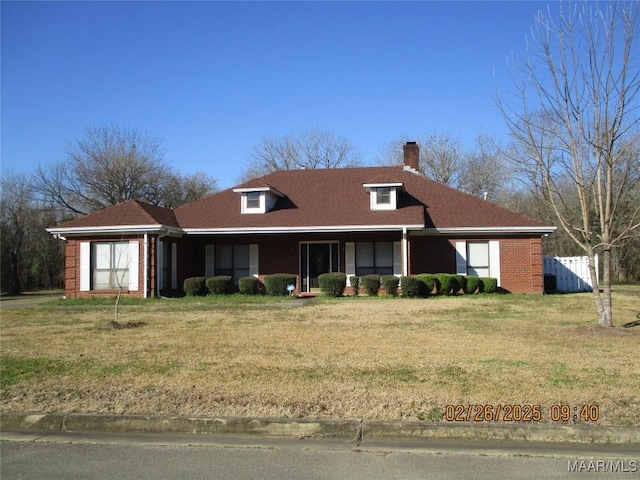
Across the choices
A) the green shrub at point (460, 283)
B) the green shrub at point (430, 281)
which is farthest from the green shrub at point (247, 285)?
the green shrub at point (460, 283)

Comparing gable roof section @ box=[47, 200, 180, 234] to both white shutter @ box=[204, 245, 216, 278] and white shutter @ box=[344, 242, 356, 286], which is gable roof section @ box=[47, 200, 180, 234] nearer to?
white shutter @ box=[204, 245, 216, 278]

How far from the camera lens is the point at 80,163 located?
41.7 m

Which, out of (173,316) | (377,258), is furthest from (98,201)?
(173,316)

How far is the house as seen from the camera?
73.2 ft

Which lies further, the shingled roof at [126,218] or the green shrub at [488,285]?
the green shrub at [488,285]

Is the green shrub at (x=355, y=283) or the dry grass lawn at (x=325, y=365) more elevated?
the green shrub at (x=355, y=283)

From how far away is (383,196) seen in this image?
24.2m

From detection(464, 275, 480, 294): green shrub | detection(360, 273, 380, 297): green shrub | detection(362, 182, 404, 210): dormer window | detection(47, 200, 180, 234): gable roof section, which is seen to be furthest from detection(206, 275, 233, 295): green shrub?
detection(464, 275, 480, 294): green shrub

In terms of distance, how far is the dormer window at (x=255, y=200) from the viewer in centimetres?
2466

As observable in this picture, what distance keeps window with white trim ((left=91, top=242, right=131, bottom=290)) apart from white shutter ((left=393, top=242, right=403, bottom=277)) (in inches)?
421

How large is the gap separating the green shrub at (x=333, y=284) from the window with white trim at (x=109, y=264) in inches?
303

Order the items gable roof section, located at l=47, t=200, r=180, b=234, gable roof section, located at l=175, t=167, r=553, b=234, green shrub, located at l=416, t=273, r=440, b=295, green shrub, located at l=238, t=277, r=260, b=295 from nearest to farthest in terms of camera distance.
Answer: green shrub, located at l=416, t=273, r=440, b=295 → gable roof section, located at l=47, t=200, r=180, b=234 → green shrub, located at l=238, t=277, r=260, b=295 → gable roof section, located at l=175, t=167, r=553, b=234

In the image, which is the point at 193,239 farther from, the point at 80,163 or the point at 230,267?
the point at 80,163

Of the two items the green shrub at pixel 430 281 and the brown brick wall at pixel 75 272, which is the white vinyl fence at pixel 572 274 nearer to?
the green shrub at pixel 430 281
